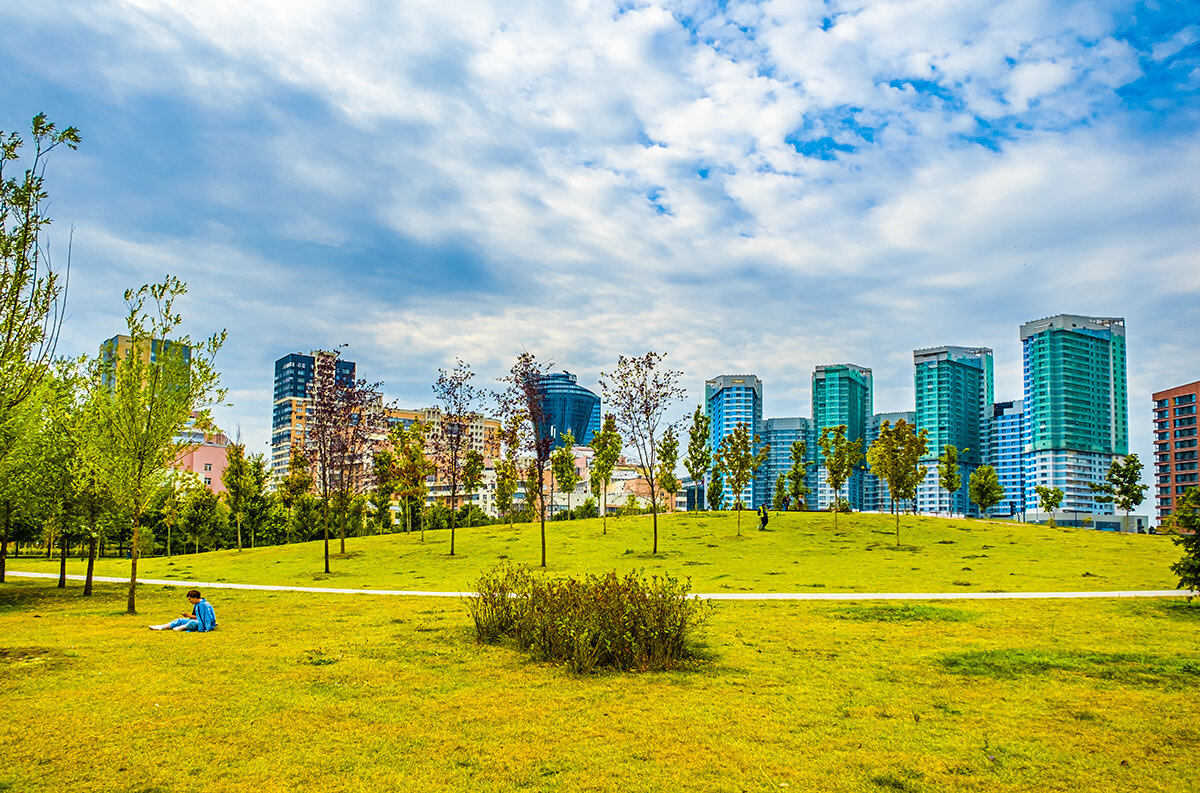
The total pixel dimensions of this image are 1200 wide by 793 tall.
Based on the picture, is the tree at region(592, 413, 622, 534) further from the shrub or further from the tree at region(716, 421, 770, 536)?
the shrub

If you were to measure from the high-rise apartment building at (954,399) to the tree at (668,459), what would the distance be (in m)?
143

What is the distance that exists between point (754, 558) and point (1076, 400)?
521 feet

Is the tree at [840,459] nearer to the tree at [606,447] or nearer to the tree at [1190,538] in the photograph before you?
the tree at [606,447]

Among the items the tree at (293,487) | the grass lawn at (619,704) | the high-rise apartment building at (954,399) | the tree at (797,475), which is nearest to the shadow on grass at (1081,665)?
the grass lawn at (619,704)

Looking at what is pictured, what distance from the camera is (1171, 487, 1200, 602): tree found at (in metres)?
17.8

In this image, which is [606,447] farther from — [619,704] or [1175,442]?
[1175,442]

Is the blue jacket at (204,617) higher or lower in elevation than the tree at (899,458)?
lower

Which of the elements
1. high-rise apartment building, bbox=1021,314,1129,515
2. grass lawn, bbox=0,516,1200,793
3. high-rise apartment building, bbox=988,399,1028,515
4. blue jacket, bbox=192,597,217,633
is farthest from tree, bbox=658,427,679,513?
high-rise apartment building, bbox=988,399,1028,515

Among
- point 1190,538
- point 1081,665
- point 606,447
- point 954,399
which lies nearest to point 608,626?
point 1081,665

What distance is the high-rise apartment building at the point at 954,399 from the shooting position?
182125 mm

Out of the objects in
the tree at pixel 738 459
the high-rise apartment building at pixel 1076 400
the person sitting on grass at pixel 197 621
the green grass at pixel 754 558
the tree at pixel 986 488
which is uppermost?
the high-rise apartment building at pixel 1076 400

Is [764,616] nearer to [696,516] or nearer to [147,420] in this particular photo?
[147,420]

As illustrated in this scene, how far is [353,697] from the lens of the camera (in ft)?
34.7

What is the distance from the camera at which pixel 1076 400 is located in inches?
6299
